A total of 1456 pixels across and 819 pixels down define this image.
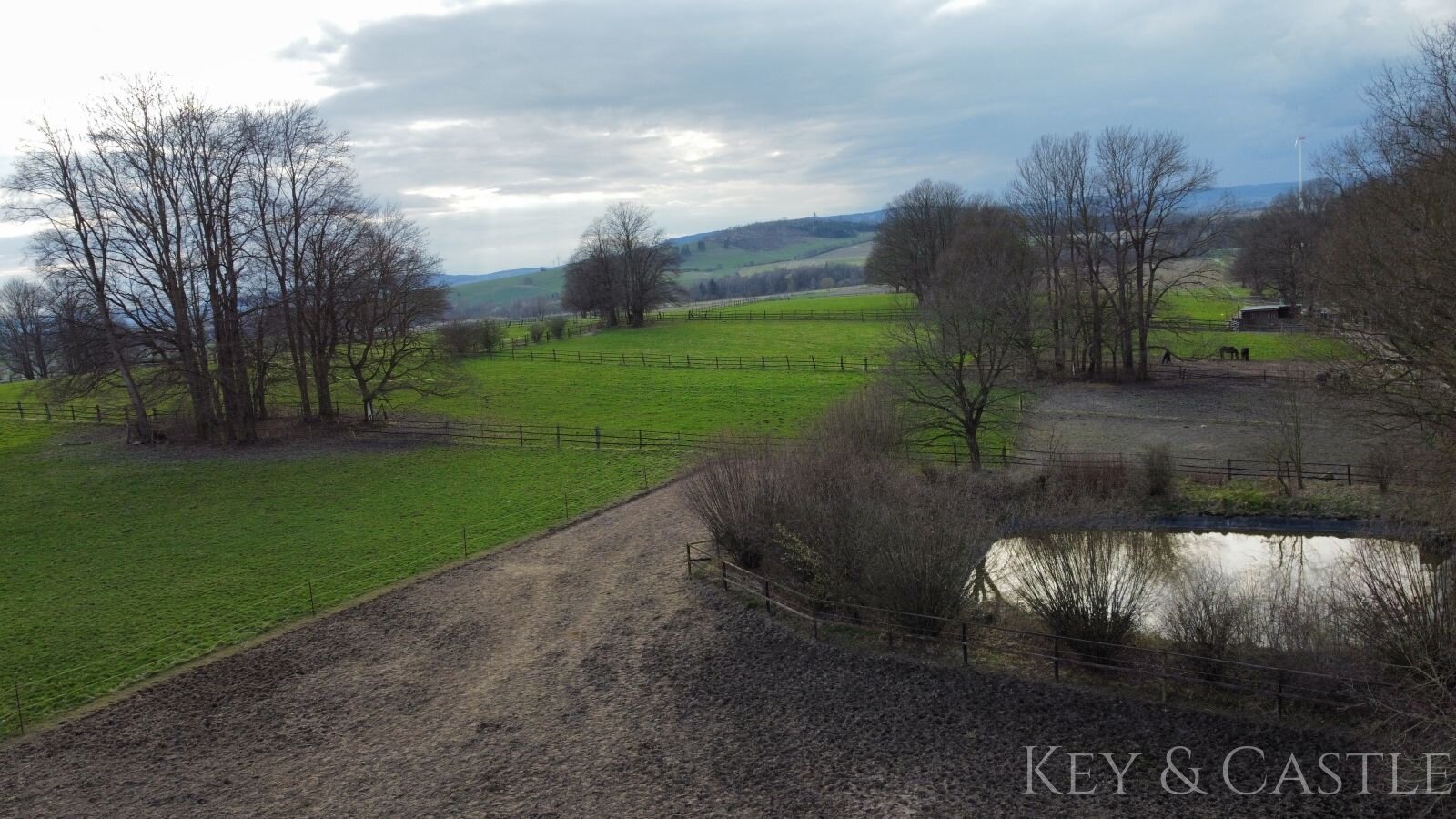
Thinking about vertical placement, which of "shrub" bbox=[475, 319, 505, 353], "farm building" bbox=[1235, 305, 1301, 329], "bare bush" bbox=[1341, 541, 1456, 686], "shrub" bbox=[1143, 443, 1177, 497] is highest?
"shrub" bbox=[475, 319, 505, 353]

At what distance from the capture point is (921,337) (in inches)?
1227

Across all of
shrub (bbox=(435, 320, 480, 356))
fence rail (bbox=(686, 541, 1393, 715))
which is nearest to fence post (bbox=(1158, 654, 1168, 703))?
fence rail (bbox=(686, 541, 1393, 715))

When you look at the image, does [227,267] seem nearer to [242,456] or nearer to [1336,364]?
[242,456]

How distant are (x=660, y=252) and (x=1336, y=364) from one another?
226 feet

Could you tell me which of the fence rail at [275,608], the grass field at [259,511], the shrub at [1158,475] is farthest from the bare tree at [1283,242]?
the fence rail at [275,608]

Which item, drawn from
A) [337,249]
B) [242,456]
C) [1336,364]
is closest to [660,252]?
[337,249]

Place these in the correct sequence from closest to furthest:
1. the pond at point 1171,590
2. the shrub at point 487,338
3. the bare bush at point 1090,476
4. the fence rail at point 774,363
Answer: the pond at point 1171,590 → the bare bush at point 1090,476 → the fence rail at point 774,363 → the shrub at point 487,338

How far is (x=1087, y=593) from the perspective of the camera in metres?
15.4

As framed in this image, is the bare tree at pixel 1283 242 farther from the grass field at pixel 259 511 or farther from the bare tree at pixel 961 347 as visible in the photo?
the bare tree at pixel 961 347

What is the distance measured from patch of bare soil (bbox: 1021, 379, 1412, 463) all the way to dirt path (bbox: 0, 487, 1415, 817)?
16.1 m

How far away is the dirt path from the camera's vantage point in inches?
491

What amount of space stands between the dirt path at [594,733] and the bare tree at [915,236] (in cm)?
5826

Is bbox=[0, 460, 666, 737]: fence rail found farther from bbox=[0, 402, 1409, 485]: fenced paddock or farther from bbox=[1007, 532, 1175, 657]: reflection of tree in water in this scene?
bbox=[1007, 532, 1175, 657]: reflection of tree in water

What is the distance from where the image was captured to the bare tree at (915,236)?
242 ft
